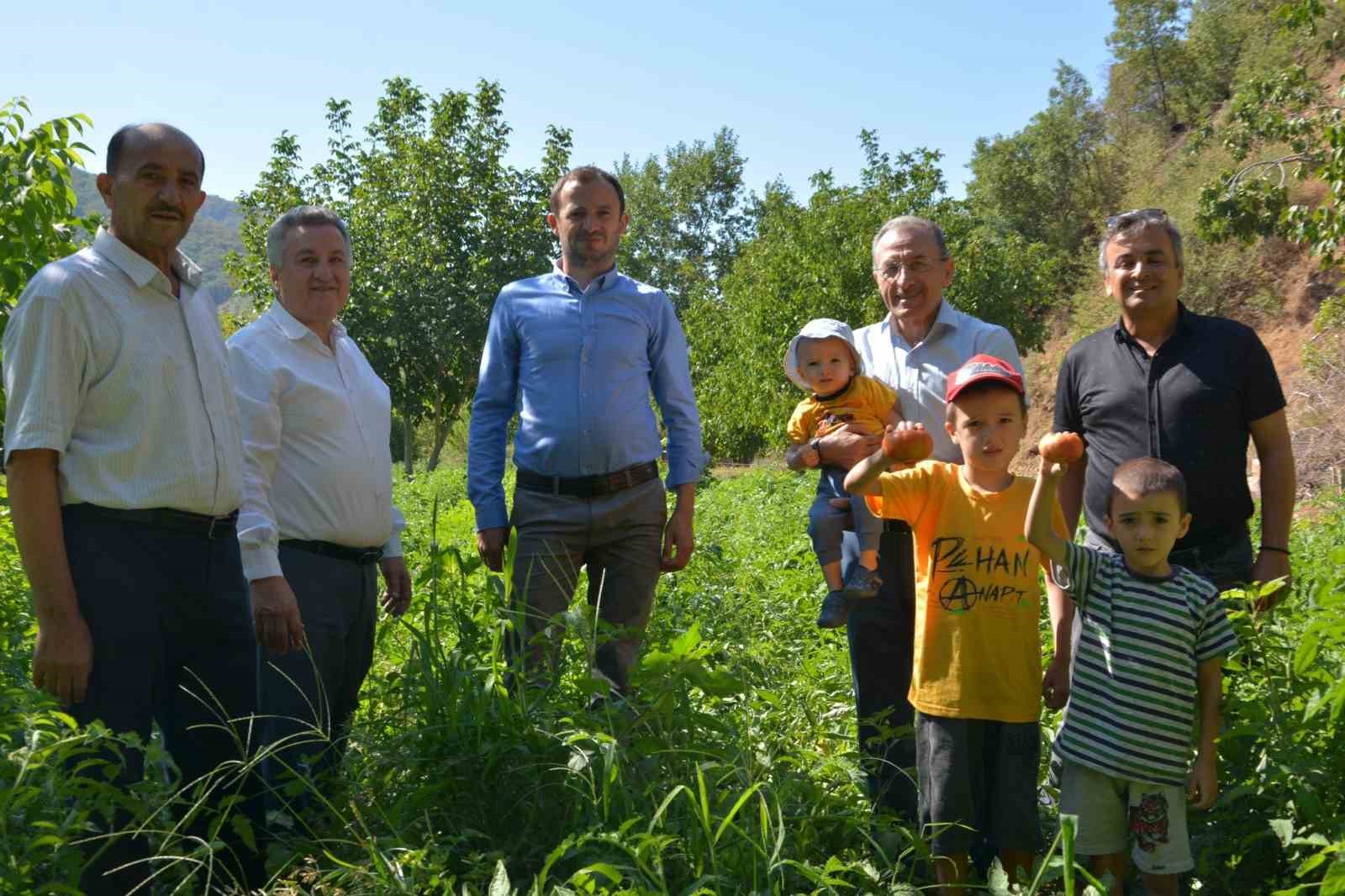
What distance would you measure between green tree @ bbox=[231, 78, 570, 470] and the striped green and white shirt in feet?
96.4

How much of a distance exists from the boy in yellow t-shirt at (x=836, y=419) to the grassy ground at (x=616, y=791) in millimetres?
521

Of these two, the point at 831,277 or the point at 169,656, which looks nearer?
the point at 169,656

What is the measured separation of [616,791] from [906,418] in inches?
71.3

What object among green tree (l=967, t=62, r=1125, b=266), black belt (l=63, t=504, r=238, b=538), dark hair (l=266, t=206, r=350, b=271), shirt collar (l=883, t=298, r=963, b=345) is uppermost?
green tree (l=967, t=62, r=1125, b=266)

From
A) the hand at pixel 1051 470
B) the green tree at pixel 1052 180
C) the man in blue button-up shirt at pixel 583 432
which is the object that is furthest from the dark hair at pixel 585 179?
the green tree at pixel 1052 180

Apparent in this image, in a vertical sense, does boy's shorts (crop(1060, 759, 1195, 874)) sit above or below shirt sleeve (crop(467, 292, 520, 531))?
below

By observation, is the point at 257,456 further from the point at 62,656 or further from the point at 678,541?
the point at 678,541

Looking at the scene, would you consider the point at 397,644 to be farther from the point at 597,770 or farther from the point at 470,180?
the point at 470,180

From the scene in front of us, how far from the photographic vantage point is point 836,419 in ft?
14.1

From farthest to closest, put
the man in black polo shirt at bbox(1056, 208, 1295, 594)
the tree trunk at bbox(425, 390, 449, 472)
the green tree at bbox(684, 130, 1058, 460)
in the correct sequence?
the tree trunk at bbox(425, 390, 449, 472) → the green tree at bbox(684, 130, 1058, 460) → the man in black polo shirt at bbox(1056, 208, 1295, 594)

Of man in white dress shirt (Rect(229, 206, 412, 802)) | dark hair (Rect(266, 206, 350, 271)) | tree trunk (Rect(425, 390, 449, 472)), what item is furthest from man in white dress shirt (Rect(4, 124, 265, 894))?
tree trunk (Rect(425, 390, 449, 472))

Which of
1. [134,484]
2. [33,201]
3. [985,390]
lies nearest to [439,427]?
[33,201]

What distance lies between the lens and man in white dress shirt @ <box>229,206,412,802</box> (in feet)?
11.9

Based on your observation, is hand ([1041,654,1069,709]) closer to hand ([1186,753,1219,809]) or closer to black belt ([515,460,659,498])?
hand ([1186,753,1219,809])
